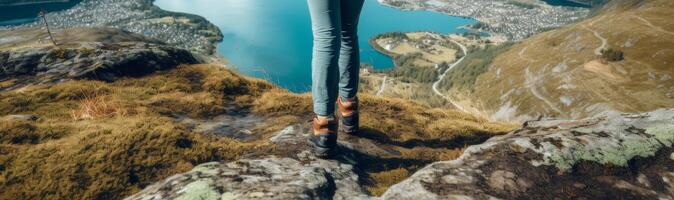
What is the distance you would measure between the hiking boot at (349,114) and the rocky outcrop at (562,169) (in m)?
1.87

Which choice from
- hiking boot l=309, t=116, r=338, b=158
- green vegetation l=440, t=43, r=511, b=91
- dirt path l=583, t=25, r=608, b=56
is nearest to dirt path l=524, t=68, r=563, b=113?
green vegetation l=440, t=43, r=511, b=91

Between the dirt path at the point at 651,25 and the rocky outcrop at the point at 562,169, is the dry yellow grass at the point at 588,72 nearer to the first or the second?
the dirt path at the point at 651,25

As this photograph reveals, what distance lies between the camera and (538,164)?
396cm

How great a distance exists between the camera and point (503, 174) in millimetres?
3777

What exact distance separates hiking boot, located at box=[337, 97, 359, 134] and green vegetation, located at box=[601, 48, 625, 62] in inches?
6178

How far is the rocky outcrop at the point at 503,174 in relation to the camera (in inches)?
137

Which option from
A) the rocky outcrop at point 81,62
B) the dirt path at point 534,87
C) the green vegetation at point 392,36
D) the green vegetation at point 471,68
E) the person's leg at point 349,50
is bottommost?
the green vegetation at point 471,68

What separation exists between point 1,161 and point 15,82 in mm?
5681

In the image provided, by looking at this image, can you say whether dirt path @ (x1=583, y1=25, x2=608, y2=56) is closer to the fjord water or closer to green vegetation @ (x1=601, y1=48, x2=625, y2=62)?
green vegetation @ (x1=601, y1=48, x2=625, y2=62)

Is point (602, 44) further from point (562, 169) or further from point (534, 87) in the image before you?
point (562, 169)

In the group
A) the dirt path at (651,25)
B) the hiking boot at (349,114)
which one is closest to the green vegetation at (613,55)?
the dirt path at (651,25)

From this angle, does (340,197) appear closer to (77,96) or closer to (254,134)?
(254,134)

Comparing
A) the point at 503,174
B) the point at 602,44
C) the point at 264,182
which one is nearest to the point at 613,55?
the point at 602,44

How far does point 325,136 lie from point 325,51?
104cm
